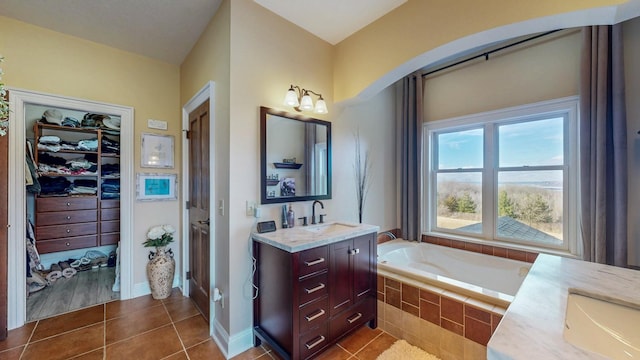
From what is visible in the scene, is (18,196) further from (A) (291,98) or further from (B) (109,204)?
(A) (291,98)

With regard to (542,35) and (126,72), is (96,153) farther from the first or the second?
(542,35)

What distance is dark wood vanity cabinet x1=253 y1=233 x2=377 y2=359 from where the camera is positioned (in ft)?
5.47

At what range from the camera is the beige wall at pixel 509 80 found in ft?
7.55

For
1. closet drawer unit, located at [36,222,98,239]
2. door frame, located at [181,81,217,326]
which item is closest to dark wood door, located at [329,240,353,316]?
door frame, located at [181,81,217,326]

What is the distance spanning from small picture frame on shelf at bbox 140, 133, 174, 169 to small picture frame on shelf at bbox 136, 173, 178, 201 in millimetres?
125

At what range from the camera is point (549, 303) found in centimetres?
92

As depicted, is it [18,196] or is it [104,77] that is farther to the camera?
[104,77]

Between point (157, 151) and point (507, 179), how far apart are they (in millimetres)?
3988

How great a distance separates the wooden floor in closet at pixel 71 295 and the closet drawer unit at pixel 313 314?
7.86 feet

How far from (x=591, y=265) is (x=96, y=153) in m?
4.88

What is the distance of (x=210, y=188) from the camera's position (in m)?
2.17

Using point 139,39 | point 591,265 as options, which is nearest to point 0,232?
point 139,39

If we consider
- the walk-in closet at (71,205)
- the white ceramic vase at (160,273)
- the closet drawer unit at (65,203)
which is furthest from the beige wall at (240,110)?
the closet drawer unit at (65,203)

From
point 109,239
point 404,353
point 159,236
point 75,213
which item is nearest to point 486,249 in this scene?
point 404,353
